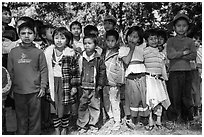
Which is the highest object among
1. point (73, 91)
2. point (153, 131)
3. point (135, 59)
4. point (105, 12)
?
point (105, 12)

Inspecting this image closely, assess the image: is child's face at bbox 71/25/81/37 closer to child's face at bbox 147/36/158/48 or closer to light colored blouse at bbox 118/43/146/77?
light colored blouse at bbox 118/43/146/77

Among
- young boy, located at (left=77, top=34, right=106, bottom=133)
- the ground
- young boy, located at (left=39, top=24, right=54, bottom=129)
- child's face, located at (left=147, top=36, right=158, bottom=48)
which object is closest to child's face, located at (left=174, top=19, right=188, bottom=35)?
child's face, located at (left=147, top=36, right=158, bottom=48)

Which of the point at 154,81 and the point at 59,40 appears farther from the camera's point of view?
the point at 154,81

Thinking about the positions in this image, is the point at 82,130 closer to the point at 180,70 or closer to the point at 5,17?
the point at 180,70

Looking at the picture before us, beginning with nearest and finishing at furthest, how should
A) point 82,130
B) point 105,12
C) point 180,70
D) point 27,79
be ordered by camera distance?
point 27,79, point 82,130, point 180,70, point 105,12

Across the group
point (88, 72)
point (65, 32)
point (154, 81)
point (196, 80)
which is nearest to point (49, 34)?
point (65, 32)

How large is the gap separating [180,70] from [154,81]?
0.47 m

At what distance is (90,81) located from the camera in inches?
165

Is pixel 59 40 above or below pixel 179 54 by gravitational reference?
above

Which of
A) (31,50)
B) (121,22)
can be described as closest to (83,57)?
(31,50)

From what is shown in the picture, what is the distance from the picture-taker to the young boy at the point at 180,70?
15.0 ft

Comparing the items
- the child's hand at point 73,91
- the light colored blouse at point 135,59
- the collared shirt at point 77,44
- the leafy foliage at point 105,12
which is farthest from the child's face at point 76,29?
the leafy foliage at point 105,12

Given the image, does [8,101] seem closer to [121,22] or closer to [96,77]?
[96,77]

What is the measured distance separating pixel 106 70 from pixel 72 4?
3500 mm
